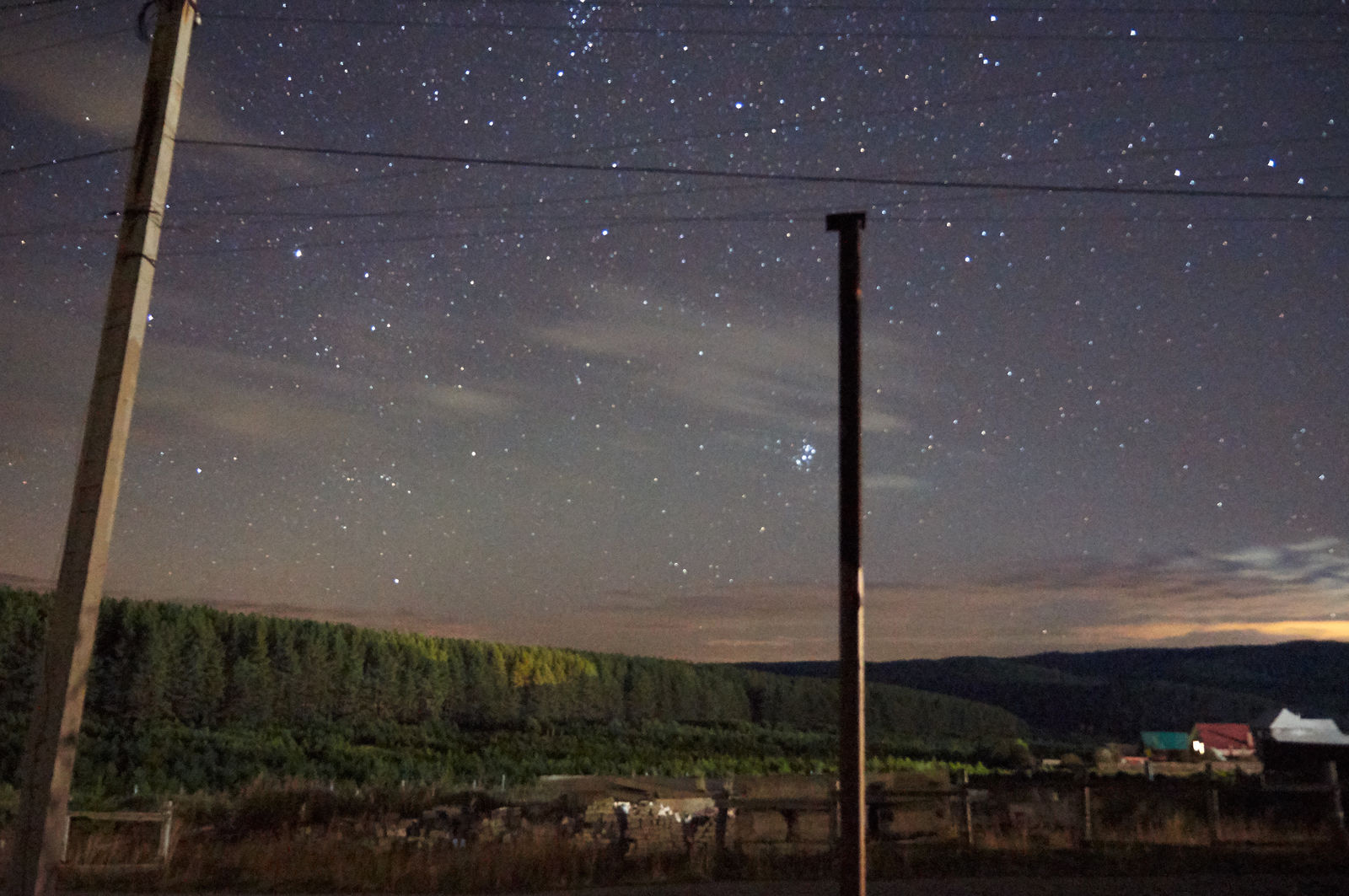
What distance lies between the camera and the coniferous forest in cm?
5803

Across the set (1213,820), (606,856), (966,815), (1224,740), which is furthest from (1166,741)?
(606,856)

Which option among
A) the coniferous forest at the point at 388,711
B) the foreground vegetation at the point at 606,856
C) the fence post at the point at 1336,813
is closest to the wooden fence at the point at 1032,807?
the fence post at the point at 1336,813

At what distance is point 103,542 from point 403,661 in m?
90.4

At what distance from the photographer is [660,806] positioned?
30.4 metres

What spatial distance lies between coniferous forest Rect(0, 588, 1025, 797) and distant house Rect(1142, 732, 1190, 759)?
12590 millimetres

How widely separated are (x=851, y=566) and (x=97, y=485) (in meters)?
6.73

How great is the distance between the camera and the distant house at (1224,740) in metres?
81.4

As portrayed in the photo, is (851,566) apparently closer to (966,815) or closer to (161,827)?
(966,815)

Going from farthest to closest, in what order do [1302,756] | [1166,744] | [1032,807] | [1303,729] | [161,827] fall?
[1166,744]
[1303,729]
[1302,756]
[1032,807]
[161,827]

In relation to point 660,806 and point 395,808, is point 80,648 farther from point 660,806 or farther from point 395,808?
point 660,806

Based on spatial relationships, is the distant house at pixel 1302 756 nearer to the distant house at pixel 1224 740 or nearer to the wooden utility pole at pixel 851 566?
the wooden utility pole at pixel 851 566

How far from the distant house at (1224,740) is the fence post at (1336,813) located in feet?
216

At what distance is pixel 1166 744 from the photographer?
88.3 m

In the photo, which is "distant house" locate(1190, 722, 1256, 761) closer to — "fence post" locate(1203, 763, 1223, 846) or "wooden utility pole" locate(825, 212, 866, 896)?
"fence post" locate(1203, 763, 1223, 846)
